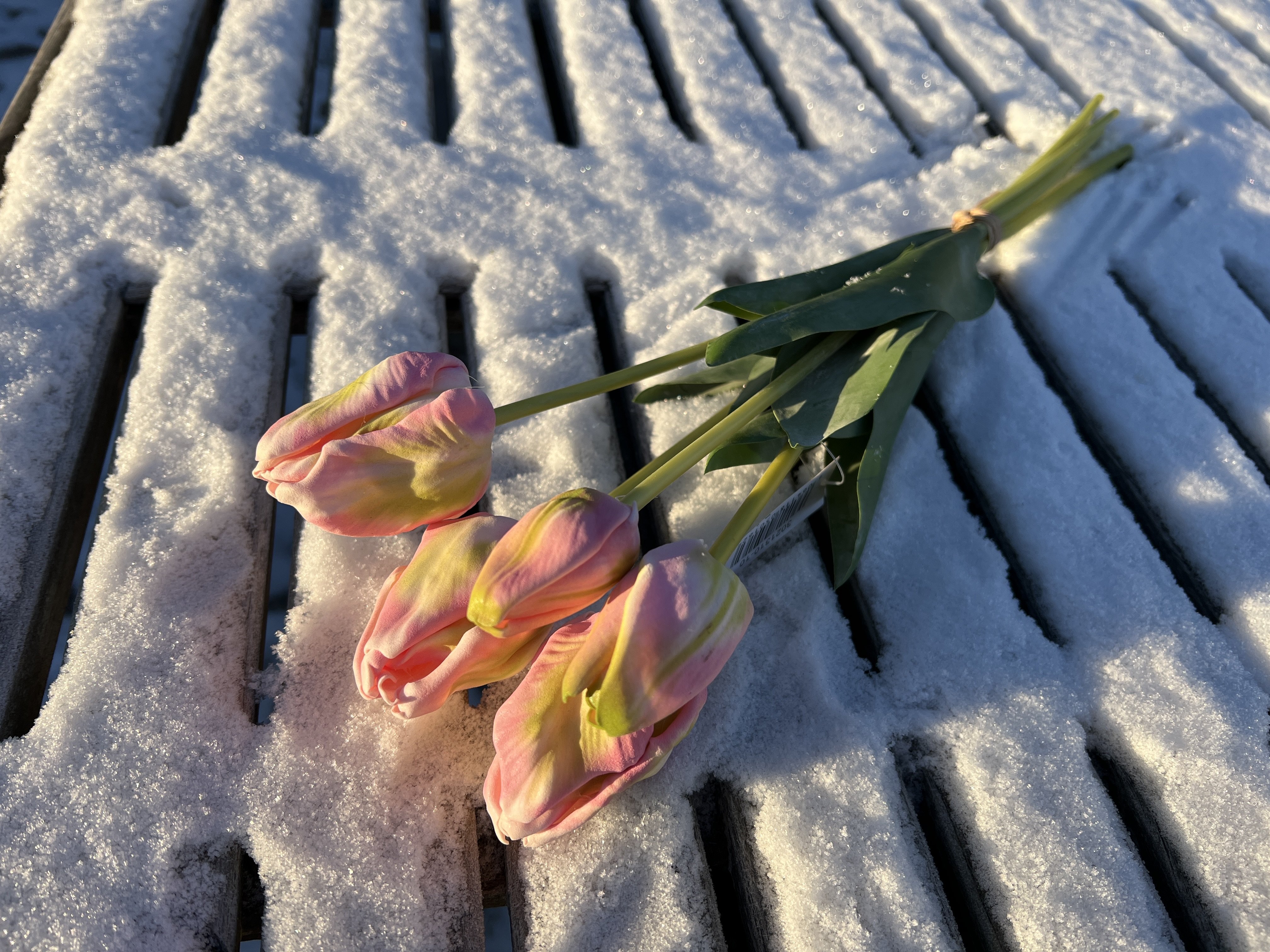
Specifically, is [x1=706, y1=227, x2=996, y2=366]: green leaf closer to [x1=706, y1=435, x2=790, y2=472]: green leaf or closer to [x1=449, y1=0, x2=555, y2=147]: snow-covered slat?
[x1=706, y1=435, x2=790, y2=472]: green leaf

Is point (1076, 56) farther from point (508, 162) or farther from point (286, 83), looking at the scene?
point (286, 83)

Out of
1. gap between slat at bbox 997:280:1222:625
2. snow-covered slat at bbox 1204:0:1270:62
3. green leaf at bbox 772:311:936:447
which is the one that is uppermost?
snow-covered slat at bbox 1204:0:1270:62

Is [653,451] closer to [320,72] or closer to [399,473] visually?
[399,473]

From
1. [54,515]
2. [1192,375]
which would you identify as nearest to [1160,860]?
[1192,375]

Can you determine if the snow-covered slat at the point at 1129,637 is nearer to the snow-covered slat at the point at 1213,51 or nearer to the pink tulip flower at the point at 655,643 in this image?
the pink tulip flower at the point at 655,643

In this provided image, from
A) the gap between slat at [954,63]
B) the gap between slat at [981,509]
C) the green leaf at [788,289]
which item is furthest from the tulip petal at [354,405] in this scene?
the gap between slat at [954,63]

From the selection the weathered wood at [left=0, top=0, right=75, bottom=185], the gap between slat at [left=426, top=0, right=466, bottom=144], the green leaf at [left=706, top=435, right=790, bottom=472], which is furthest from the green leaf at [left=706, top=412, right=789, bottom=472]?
the weathered wood at [left=0, top=0, right=75, bottom=185]

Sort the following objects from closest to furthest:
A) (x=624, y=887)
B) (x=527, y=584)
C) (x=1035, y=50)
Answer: (x=527, y=584) < (x=624, y=887) < (x=1035, y=50)

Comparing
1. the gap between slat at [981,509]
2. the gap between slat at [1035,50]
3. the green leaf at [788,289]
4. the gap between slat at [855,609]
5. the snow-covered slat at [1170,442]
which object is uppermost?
the gap between slat at [1035,50]
